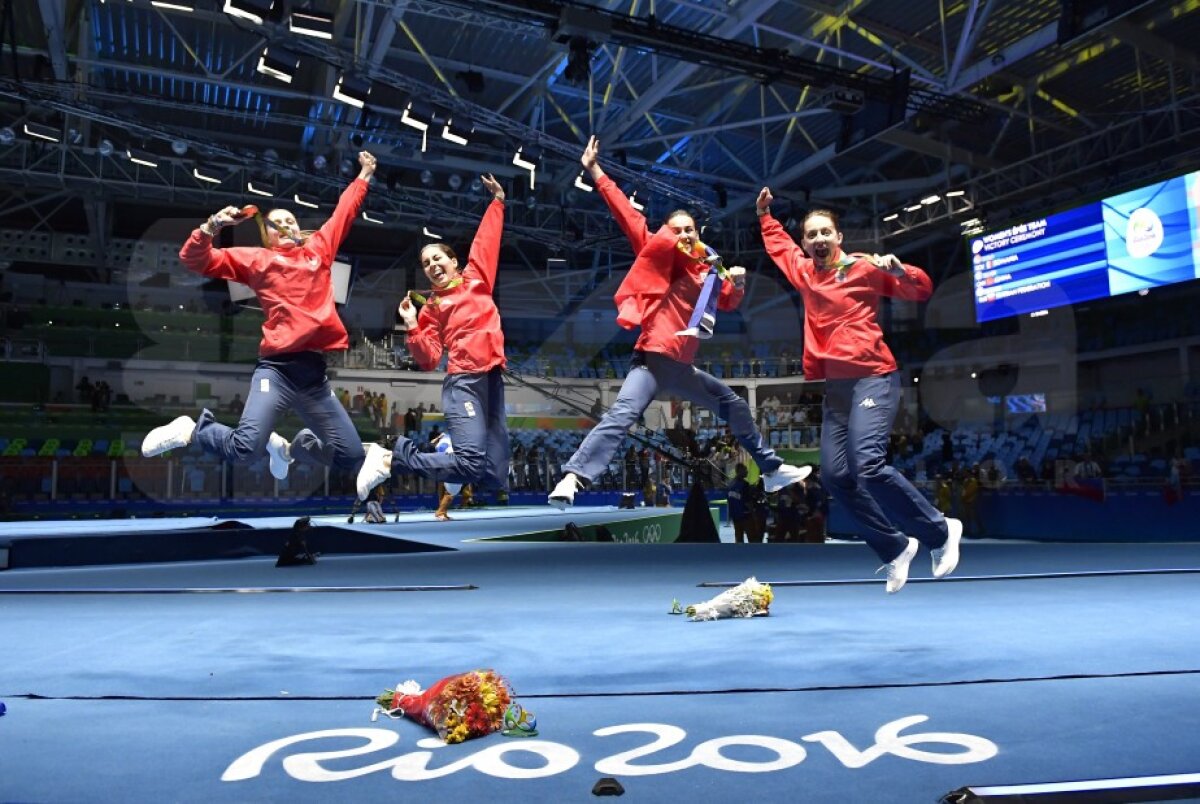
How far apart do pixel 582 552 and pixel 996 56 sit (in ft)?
35.9

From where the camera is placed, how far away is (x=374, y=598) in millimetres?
5070

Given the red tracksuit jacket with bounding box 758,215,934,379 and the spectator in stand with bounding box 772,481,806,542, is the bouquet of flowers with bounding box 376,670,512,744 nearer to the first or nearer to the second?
the red tracksuit jacket with bounding box 758,215,934,379

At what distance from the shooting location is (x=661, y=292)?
4699 millimetres

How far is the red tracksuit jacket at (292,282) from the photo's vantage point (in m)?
4.74

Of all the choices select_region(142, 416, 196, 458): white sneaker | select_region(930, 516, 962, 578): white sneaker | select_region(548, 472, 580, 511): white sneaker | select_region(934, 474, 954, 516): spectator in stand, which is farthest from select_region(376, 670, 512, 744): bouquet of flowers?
select_region(934, 474, 954, 516): spectator in stand

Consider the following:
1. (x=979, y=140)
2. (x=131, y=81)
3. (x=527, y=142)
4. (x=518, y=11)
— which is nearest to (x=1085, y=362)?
(x=979, y=140)

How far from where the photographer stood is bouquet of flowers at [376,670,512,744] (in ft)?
7.27

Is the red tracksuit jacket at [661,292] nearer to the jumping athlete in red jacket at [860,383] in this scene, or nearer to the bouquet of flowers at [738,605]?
the jumping athlete in red jacket at [860,383]

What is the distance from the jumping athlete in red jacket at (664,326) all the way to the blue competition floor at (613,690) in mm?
940

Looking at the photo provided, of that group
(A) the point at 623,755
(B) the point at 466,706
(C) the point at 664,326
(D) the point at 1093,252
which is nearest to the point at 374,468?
(C) the point at 664,326

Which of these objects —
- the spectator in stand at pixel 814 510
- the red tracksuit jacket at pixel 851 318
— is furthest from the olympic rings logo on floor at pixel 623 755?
the spectator in stand at pixel 814 510

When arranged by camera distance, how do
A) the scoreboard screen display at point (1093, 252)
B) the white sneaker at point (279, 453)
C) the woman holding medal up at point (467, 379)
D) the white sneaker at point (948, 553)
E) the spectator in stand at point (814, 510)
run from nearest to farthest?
the white sneaker at point (948, 553) → the woman holding medal up at point (467, 379) → the white sneaker at point (279, 453) → the spectator in stand at point (814, 510) → the scoreboard screen display at point (1093, 252)

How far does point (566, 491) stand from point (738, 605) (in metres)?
0.93

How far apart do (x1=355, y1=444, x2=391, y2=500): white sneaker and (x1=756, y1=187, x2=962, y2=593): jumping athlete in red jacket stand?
229cm
